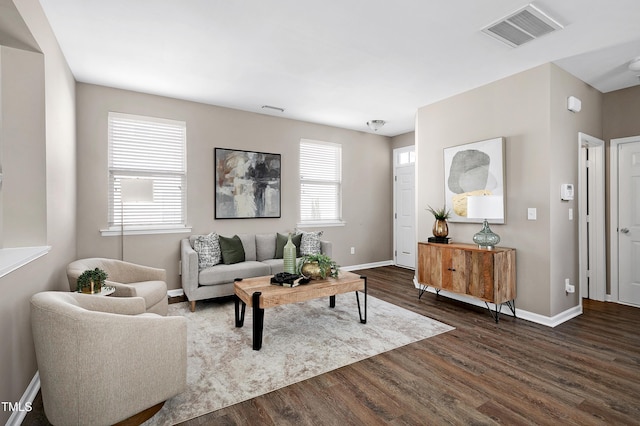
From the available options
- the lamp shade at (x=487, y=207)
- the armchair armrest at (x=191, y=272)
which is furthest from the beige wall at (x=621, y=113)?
the armchair armrest at (x=191, y=272)

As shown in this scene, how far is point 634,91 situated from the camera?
3852 mm

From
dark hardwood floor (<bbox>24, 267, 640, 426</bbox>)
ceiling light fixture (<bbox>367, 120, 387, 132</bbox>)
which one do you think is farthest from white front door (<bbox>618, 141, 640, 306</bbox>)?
ceiling light fixture (<bbox>367, 120, 387, 132</bbox>)

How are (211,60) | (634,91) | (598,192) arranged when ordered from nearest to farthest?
1. (211,60)
2. (634,91)
3. (598,192)

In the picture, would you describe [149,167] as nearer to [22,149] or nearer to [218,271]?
[218,271]

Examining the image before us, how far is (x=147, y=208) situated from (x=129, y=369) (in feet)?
9.89

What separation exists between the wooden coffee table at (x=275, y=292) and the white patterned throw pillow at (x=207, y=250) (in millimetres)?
996

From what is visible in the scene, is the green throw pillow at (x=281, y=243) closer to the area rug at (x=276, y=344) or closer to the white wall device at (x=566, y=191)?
the area rug at (x=276, y=344)

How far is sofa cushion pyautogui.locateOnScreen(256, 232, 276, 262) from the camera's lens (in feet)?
15.6

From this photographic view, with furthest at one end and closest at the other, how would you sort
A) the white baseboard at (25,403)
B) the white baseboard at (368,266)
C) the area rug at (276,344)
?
the white baseboard at (368,266) → the area rug at (276,344) → the white baseboard at (25,403)

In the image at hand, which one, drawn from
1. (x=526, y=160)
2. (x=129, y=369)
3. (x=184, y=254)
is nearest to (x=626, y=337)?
(x=526, y=160)

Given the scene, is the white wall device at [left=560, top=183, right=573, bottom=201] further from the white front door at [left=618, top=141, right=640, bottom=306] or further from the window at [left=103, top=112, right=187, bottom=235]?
the window at [left=103, top=112, right=187, bottom=235]

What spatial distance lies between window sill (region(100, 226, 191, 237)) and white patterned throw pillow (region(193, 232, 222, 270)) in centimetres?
34

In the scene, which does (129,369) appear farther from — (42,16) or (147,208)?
(147,208)

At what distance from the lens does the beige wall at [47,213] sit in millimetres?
1798
